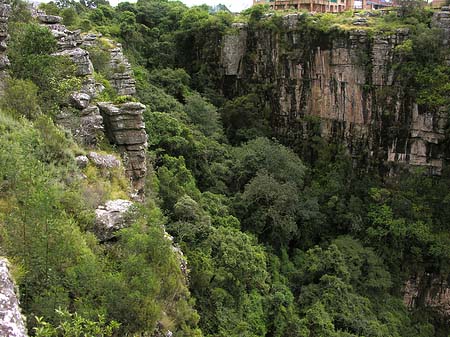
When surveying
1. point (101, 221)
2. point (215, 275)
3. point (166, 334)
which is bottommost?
point (215, 275)

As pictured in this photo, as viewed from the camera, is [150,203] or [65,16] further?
[65,16]

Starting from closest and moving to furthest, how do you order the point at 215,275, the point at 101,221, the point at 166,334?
the point at 166,334 < the point at 101,221 < the point at 215,275

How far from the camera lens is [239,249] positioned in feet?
59.3

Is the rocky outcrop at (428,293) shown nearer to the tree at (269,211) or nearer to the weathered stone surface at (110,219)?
the tree at (269,211)

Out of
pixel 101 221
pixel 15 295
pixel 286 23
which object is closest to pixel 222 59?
pixel 286 23

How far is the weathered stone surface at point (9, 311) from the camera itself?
16.9 ft

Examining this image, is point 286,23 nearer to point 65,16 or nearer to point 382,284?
point 65,16

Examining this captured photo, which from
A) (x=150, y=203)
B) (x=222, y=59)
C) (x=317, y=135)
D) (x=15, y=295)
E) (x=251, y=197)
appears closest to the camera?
(x=15, y=295)

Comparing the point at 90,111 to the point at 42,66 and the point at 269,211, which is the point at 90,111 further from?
the point at 269,211

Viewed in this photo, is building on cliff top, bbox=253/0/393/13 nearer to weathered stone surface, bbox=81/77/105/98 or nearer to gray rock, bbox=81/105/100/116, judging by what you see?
weathered stone surface, bbox=81/77/105/98

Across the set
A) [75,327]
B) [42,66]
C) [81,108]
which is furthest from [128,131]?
[75,327]

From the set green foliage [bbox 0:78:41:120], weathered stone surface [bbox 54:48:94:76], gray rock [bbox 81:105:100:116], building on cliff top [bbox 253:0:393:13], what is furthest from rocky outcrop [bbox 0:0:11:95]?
building on cliff top [bbox 253:0:393:13]

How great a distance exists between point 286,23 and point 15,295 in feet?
101

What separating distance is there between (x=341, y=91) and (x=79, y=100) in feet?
71.6
